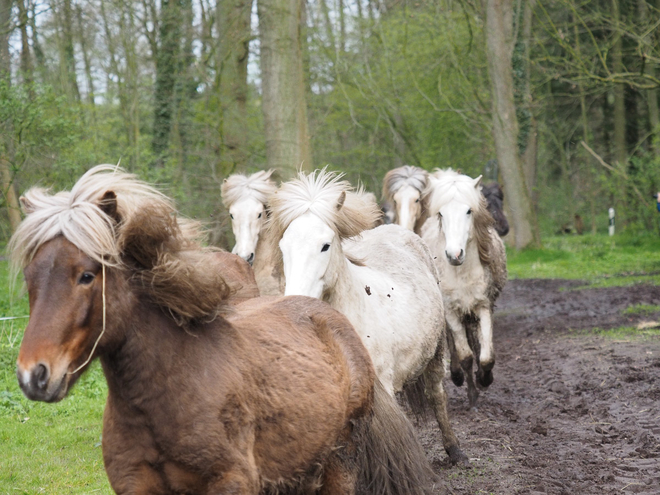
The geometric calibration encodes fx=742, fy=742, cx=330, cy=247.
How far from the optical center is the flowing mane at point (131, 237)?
261 cm

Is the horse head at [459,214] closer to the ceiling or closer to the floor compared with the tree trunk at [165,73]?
closer to the floor

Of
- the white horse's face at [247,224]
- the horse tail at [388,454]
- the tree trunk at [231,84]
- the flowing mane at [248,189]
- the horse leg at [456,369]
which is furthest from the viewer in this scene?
the tree trunk at [231,84]

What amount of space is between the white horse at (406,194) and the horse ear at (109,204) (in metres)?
6.33

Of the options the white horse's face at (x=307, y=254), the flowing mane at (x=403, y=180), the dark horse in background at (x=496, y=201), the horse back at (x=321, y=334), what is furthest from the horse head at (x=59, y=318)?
the dark horse in background at (x=496, y=201)

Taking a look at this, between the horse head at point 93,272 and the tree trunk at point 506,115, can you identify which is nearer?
the horse head at point 93,272

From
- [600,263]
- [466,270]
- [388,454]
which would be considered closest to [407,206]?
[466,270]

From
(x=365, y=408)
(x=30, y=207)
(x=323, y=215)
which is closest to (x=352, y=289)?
(x=323, y=215)

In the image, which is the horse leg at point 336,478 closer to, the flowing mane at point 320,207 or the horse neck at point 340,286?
the horse neck at point 340,286

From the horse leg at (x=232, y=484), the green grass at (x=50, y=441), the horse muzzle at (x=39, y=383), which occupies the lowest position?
the green grass at (x=50, y=441)

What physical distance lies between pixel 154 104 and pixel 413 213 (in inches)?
443

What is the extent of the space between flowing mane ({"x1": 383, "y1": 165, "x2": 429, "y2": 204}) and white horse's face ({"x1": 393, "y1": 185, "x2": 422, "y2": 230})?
0.10 m

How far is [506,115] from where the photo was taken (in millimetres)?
19031

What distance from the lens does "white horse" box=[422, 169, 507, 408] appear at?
7.45 metres

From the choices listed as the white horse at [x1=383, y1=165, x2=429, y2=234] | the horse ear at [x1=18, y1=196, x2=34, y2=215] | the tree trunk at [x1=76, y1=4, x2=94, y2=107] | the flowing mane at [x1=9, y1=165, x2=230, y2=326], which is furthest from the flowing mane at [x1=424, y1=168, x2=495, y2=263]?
the tree trunk at [x1=76, y1=4, x2=94, y2=107]
